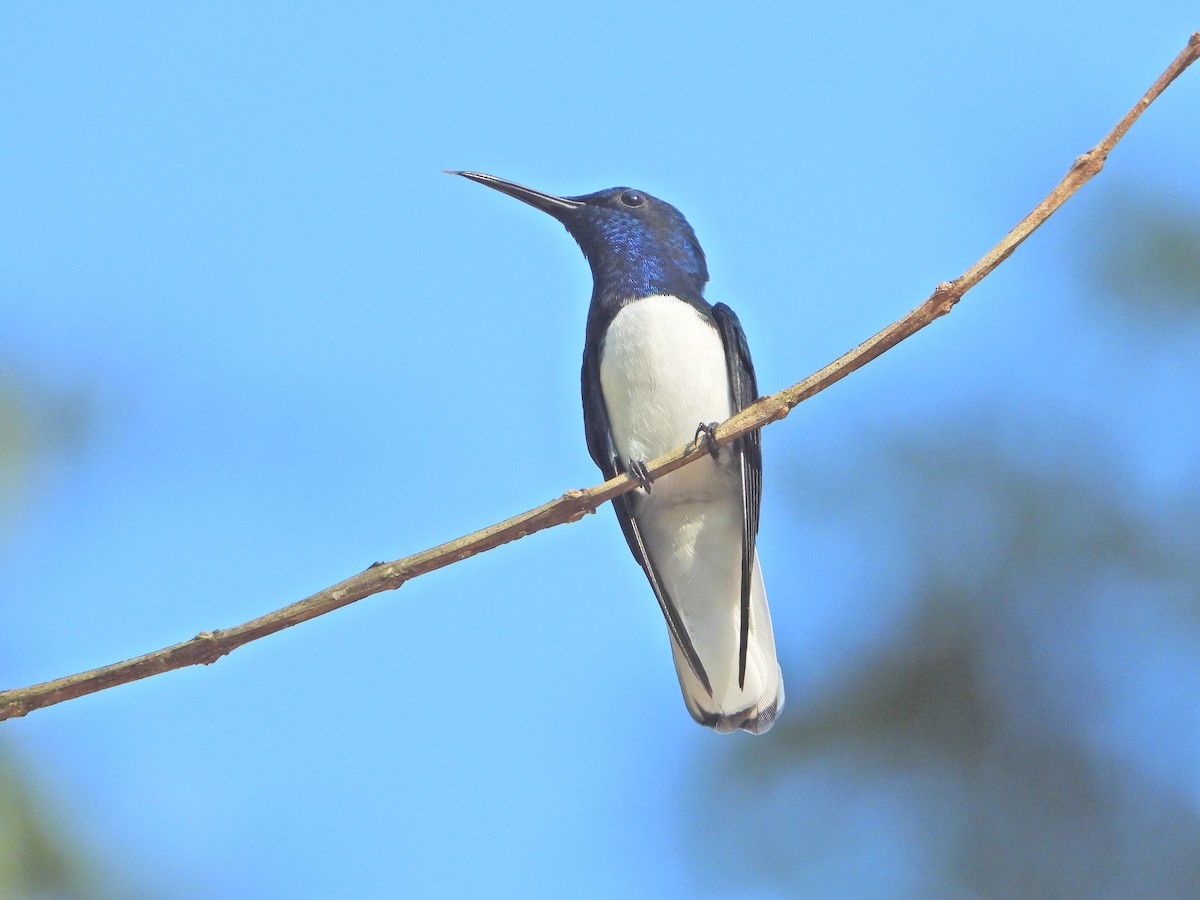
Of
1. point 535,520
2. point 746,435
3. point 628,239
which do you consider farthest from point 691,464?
point 535,520

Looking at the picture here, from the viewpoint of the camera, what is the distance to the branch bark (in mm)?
2484

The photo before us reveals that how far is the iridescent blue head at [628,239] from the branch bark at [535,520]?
6.64ft

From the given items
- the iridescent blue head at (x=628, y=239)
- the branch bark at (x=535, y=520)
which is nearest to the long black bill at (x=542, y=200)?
the iridescent blue head at (x=628, y=239)

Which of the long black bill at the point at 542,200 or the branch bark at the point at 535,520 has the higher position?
the long black bill at the point at 542,200

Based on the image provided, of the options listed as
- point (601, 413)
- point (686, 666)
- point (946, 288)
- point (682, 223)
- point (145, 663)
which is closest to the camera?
point (145, 663)

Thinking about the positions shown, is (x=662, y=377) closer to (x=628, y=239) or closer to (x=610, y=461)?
(x=610, y=461)

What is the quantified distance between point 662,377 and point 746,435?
15.4 inches

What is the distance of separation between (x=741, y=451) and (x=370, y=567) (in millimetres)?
2482

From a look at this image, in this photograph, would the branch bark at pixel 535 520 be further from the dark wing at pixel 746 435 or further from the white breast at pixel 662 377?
the white breast at pixel 662 377

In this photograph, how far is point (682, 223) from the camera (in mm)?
5973

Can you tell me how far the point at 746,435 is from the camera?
498cm

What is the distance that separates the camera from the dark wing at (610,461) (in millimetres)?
4895

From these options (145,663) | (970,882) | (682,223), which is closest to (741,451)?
(682,223)

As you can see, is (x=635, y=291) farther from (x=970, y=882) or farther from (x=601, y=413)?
(x=970, y=882)
